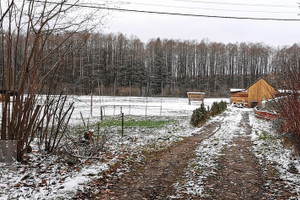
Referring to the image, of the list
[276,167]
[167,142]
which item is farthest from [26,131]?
[276,167]

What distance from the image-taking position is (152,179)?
16.3 feet

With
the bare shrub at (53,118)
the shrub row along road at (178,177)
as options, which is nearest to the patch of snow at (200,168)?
the shrub row along road at (178,177)

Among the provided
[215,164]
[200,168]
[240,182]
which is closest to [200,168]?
[200,168]

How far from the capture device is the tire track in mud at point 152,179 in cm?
418

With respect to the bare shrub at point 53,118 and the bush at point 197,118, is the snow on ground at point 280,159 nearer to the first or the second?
the bush at point 197,118

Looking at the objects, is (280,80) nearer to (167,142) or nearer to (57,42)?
(167,142)

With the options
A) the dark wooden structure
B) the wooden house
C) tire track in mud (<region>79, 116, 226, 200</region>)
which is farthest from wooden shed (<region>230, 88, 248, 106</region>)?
tire track in mud (<region>79, 116, 226, 200</region>)

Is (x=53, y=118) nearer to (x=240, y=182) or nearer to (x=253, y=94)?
(x=240, y=182)

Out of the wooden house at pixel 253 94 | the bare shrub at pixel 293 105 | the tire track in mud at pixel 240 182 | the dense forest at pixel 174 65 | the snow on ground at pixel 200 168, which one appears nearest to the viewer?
the tire track in mud at pixel 240 182

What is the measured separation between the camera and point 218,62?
73.2 meters

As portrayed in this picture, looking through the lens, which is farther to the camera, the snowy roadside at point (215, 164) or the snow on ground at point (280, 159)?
the snow on ground at point (280, 159)

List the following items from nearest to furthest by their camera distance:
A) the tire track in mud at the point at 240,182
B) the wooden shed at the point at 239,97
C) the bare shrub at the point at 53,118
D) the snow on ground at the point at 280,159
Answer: the tire track in mud at the point at 240,182
the snow on ground at the point at 280,159
the bare shrub at the point at 53,118
the wooden shed at the point at 239,97

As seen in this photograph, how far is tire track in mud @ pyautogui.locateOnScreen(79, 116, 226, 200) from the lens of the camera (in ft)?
13.7

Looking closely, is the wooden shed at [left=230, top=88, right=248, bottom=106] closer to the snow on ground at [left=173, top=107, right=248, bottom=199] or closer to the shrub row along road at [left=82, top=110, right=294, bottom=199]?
the snow on ground at [left=173, top=107, right=248, bottom=199]
